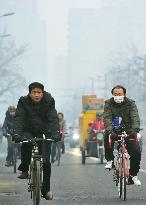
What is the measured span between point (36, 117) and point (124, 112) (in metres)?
2.37

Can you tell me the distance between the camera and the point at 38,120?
40.5 feet

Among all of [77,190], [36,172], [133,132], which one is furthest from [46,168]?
[77,190]

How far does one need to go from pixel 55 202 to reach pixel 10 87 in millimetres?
85655

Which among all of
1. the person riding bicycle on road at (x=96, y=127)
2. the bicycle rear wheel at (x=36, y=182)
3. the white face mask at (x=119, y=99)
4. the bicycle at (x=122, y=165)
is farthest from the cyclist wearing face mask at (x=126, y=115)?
the person riding bicycle on road at (x=96, y=127)

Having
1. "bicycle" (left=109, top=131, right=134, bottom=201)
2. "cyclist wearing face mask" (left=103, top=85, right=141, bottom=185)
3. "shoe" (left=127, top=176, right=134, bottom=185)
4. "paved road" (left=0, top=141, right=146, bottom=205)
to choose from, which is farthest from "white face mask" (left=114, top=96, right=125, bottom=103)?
"paved road" (left=0, top=141, right=146, bottom=205)

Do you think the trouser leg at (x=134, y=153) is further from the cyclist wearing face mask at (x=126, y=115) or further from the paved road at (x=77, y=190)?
the paved road at (x=77, y=190)

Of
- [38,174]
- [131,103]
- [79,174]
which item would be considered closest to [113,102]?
[131,103]

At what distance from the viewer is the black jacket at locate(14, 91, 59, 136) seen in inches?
483

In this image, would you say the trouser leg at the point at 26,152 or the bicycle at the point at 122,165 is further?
the bicycle at the point at 122,165

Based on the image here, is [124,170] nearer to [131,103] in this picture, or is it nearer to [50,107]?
[131,103]

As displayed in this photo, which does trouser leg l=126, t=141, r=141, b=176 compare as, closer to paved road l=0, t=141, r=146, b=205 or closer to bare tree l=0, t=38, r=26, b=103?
paved road l=0, t=141, r=146, b=205

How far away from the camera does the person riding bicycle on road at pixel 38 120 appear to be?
480 inches

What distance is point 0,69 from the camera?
334 ft

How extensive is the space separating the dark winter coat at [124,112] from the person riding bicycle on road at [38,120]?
200 cm
